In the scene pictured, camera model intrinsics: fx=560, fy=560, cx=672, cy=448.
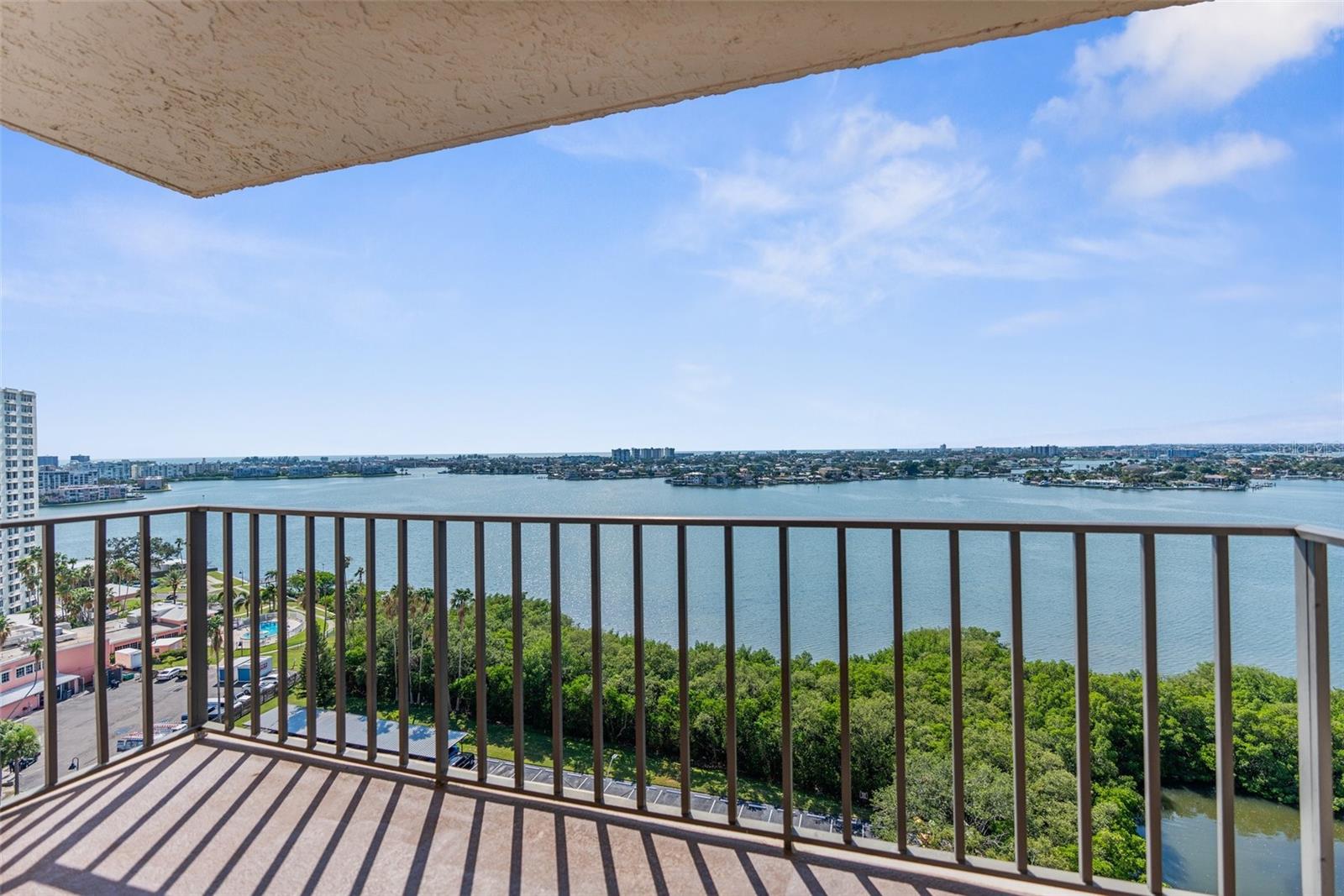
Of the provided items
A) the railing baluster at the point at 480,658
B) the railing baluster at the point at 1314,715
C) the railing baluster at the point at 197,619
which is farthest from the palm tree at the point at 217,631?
the railing baluster at the point at 1314,715

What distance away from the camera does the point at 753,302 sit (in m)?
13.6

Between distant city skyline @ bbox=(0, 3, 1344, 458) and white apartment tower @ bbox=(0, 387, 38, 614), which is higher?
distant city skyline @ bbox=(0, 3, 1344, 458)

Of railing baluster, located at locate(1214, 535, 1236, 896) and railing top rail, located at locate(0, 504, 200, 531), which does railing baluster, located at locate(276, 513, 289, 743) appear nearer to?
railing top rail, located at locate(0, 504, 200, 531)

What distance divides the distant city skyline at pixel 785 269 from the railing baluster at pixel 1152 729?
1368mm

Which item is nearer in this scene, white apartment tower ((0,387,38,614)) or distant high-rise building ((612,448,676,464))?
white apartment tower ((0,387,38,614))

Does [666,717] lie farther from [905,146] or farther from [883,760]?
[905,146]

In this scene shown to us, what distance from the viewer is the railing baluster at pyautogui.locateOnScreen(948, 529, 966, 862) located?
1.53 metres

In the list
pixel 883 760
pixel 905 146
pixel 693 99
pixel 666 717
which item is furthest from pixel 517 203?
pixel 883 760

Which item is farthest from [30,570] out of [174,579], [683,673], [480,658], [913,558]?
[913,558]

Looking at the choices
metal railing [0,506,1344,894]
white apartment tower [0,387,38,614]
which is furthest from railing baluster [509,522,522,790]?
white apartment tower [0,387,38,614]

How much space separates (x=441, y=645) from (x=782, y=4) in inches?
86.4

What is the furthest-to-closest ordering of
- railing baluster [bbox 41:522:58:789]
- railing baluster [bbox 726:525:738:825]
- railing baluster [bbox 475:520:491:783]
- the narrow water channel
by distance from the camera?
the narrow water channel < railing baluster [bbox 475:520:491:783] < railing baluster [bbox 41:522:58:789] < railing baluster [bbox 726:525:738:825]

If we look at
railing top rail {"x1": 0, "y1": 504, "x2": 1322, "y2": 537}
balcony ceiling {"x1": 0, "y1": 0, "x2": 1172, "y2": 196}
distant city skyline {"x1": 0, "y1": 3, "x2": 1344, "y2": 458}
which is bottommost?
railing top rail {"x1": 0, "y1": 504, "x2": 1322, "y2": 537}

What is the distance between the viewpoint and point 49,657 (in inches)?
74.4
